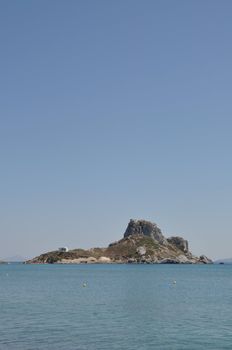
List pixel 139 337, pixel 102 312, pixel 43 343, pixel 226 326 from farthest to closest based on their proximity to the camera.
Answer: pixel 102 312
pixel 226 326
pixel 139 337
pixel 43 343

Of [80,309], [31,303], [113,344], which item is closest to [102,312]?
[80,309]

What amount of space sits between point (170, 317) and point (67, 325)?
621 inches

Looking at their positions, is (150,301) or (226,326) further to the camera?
(150,301)

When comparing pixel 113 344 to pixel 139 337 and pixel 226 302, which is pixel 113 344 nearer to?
pixel 139 337

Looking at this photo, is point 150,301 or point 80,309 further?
point 150,301

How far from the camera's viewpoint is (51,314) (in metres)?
77.4

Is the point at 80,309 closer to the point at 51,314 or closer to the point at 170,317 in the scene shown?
the point at 51,314

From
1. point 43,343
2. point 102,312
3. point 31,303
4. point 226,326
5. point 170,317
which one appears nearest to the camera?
point 43,343

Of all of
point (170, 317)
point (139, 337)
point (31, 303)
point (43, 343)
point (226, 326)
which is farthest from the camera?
point (31, 303)

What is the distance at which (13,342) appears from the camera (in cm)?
5484

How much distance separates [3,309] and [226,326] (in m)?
37.7

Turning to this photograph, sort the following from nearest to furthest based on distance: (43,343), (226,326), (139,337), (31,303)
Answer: (43,343) < (139,337) < (226,326) < (31,303)

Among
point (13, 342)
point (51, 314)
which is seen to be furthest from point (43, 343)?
point (51, 314)

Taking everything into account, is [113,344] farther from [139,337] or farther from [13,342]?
[13,342]
